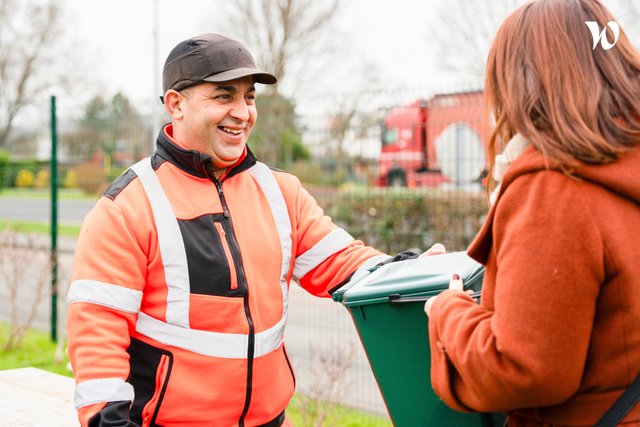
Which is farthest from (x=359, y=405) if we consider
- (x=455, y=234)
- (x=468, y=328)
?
(x=468, y=328)

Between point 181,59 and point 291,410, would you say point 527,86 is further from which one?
point 291,410

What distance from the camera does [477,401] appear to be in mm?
1513

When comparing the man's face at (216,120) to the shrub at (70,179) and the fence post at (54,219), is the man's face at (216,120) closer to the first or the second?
the fence post at (54,219)

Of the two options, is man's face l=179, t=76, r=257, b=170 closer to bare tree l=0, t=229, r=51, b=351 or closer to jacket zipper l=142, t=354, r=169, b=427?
jacket zipper l=142, t=354, r=169, b=427

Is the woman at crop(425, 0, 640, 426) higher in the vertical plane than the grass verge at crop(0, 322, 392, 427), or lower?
higher

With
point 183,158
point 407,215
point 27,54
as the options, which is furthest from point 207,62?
point 27,54

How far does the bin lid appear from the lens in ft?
6.19

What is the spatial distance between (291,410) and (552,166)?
443 cm

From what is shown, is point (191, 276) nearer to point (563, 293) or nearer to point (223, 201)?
point (223, 201)

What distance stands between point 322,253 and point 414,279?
65 cm

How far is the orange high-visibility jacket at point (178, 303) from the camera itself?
201 cm

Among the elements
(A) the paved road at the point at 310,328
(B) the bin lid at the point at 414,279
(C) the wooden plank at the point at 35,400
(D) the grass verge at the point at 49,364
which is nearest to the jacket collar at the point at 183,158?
(B) the bin lid at the point at 414,279

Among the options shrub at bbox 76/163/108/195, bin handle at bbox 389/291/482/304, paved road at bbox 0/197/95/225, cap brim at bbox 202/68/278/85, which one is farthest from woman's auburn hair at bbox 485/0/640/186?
shrub at bbox 76/163/108/195

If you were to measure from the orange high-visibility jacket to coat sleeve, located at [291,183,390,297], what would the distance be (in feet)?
0.65
